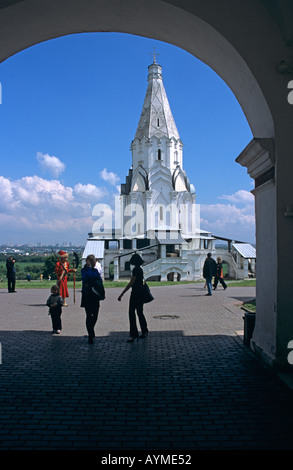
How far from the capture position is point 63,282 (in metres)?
13.8

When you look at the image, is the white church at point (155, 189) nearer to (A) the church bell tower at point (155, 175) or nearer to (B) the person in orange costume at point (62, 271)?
→ (A) the church bell tower at point (155, 175)

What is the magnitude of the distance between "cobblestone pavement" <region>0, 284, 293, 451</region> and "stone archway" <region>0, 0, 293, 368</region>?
3.40ft

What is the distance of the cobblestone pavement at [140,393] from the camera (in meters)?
4.17

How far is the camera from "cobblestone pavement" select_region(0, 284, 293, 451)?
417 centimetres

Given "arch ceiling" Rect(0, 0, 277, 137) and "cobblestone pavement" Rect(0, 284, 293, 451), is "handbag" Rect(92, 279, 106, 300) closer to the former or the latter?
"cobblestone pavement" Rect(0, 284, 293, 451)

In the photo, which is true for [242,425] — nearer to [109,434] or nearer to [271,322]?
[109,434]

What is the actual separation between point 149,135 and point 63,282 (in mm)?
49790

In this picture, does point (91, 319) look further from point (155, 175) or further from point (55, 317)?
point (155, 175)

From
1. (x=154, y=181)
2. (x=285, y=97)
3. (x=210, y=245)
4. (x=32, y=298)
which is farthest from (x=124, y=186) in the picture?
(x=285, y=97)

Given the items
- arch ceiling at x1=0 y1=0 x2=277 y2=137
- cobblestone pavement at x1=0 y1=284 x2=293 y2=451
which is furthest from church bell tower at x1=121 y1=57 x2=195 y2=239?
arch ceiling at x1=0 y1=0 x2=277 y2=137

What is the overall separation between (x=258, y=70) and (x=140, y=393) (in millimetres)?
5031

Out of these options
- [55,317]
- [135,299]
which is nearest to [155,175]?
[55,317]

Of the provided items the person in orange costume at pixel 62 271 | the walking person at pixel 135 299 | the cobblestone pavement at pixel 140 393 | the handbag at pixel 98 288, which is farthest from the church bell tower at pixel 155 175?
the cobblestone pavement at pixel 140 393
